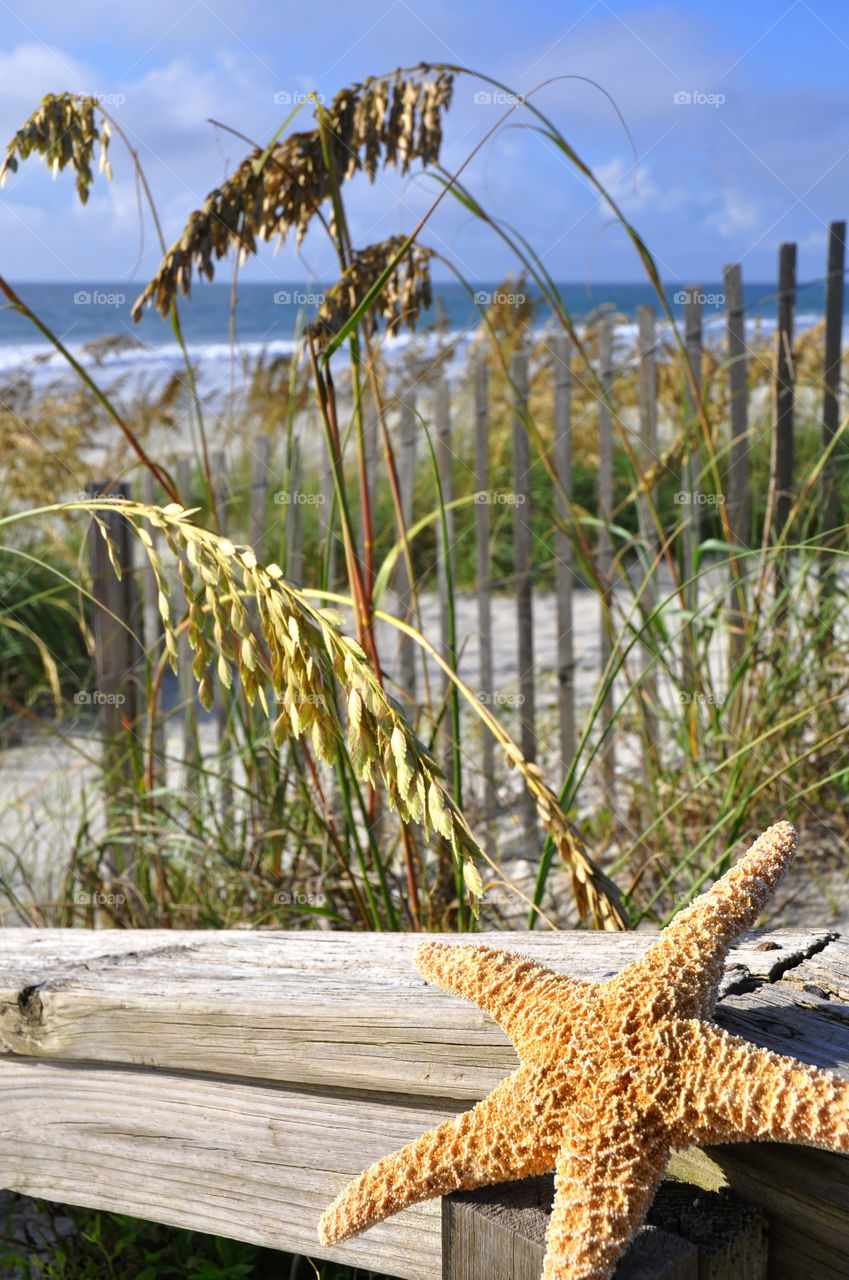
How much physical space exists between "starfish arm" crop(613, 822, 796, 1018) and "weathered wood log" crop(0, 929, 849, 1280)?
0.13m

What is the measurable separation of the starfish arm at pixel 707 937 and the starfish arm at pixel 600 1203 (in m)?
0.12

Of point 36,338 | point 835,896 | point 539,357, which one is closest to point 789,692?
point 835,896

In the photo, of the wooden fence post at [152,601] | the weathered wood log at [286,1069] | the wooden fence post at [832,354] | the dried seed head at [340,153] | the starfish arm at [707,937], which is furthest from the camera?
the wooden fence post at [832,354]

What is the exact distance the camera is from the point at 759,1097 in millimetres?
822

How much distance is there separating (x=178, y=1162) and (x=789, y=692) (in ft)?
7.10

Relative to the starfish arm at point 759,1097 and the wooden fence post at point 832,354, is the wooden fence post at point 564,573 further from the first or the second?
the starfish arm at point 759,1097

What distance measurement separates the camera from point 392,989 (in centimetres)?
120

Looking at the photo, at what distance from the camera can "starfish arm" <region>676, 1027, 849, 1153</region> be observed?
79cm

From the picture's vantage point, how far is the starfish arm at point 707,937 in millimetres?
932

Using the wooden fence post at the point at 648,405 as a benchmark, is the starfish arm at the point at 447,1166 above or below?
below

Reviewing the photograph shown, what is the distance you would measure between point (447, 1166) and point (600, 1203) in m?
0.13

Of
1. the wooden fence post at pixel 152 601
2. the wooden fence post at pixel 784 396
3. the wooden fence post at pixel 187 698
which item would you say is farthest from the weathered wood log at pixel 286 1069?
the wooden fence post at pixel 784 396

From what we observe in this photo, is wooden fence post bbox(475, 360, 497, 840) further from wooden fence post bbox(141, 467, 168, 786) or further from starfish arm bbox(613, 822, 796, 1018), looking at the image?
starfish arm bbox(613, 822, 796, 1018)

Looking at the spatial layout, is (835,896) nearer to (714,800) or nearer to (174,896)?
(714,800)
